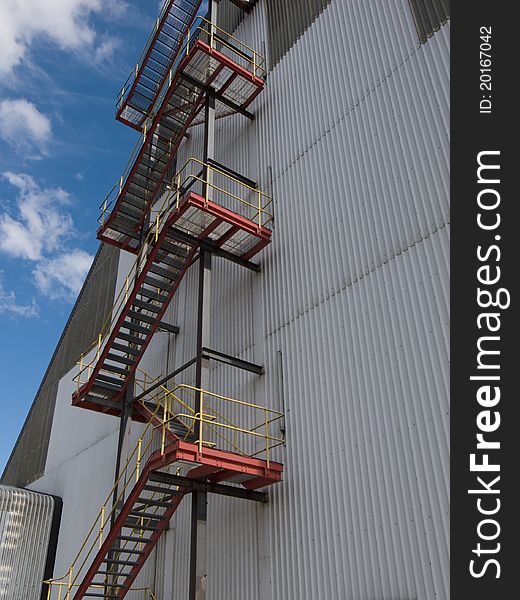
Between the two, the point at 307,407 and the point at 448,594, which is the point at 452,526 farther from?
the point at 307,407

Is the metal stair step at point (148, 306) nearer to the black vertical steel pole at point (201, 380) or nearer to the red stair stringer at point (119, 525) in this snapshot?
the black vertical steel pole at point (201, 380)

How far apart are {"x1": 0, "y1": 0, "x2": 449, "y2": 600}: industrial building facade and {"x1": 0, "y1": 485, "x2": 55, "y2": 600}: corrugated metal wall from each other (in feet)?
7.77

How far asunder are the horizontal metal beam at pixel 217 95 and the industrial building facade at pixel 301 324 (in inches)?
2.2

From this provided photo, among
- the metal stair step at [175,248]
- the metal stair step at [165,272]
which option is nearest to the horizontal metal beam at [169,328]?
the metal stair step at [165,272]

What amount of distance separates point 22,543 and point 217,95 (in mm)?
21182

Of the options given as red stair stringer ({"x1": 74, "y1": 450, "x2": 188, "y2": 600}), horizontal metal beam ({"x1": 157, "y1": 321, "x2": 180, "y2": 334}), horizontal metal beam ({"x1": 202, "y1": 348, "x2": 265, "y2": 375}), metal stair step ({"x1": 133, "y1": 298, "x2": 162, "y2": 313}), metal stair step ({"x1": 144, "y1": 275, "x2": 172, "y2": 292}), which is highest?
metal stair step ({"x1": 144, "y1": 275, "x2": 172, "y2": 292})

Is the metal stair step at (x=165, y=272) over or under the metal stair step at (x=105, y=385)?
over

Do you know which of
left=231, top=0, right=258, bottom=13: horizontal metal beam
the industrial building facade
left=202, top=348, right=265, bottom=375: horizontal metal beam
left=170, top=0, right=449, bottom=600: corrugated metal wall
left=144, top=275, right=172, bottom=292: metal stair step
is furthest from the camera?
left=231, top=0, right=258, bottom=13: horizontal metal beam

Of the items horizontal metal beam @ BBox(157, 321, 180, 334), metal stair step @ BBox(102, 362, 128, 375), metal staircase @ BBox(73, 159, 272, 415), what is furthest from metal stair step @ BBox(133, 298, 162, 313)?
horizontal metal beam @ BBox(157, 321, 180, 334)

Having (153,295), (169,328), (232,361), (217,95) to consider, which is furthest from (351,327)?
(217,95)

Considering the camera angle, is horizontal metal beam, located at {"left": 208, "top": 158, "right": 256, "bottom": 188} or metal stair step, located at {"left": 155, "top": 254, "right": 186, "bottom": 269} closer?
metal stair step, located at {"left": 155, "top": 254, "right": 186, "bottom": 269}

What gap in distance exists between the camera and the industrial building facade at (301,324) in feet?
43.3

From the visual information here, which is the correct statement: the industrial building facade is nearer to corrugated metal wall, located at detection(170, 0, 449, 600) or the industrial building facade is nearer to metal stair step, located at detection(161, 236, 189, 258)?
corrugated metal wall, located at detection(170, 0, 449, 600)

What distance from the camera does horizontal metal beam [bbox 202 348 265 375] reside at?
17656 mm
